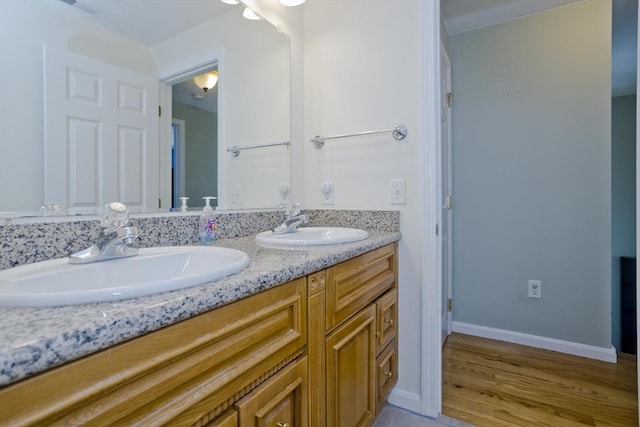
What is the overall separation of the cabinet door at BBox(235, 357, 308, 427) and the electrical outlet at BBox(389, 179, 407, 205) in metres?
0.92

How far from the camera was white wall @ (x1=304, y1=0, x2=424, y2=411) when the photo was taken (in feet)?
4.92

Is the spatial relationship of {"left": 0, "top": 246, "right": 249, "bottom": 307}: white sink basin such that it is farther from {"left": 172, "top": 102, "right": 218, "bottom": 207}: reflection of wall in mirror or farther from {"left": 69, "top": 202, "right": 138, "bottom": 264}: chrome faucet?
{"left": 172, "top": 102, "right": 218, "bottom": 207}: reflection of wall in mirror

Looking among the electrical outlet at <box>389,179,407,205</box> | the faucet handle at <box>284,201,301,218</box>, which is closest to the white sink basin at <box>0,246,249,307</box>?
the faucet handle at <box>284,201,301,218</box>

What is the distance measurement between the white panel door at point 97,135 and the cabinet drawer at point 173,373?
63cm

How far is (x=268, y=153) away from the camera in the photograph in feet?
5.49

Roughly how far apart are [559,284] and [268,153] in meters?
2.08

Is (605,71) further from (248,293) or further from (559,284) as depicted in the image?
(248,293)

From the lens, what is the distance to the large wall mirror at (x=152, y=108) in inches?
31.8

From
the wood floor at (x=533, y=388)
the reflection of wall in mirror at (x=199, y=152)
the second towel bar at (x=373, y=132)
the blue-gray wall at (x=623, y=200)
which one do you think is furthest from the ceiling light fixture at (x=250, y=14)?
the blue-gray wall at (x=623, y=200)

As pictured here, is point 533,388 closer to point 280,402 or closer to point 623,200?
point 280,402

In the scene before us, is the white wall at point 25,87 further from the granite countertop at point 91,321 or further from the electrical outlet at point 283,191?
the electrical outlet at point 283,191

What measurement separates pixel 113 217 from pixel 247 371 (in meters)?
0.52

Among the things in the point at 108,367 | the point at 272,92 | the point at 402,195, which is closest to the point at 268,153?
the point at 272,92

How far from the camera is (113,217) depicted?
2.70 feet
